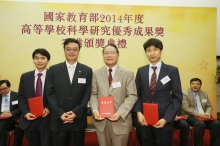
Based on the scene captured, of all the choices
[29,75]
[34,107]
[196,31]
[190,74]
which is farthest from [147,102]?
[196,31]

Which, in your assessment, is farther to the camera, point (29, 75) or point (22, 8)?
point (22, 8)

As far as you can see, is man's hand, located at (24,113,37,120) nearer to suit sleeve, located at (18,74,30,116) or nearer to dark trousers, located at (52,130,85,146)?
suit sleeve, located at (18,74,30,116)

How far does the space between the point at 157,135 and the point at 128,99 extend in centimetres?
51

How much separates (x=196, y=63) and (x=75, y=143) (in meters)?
3.73

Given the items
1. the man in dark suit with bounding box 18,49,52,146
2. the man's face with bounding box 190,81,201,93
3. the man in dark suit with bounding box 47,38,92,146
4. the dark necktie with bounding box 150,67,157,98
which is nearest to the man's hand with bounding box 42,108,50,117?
the man in dark suit with bounding box 18,49,52,146

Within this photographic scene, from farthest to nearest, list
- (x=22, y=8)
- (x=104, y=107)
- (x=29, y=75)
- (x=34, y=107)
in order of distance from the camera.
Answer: (x=22, y=8) → (x=29, y=75) → (x=34, y=107) → (x=104, y=107)

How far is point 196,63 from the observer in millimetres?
4906

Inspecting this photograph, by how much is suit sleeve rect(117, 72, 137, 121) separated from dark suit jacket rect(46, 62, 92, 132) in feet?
1.44

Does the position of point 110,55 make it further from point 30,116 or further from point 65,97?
point 30,116

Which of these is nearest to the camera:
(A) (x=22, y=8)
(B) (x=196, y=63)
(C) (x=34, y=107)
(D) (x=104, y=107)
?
(D) (x=104, y=107)

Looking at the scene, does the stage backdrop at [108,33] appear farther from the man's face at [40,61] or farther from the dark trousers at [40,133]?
the dark trousers at [40,133]

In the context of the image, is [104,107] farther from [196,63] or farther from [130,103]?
[196,63]

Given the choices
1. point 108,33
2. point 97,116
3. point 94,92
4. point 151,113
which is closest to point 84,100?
point 94,92

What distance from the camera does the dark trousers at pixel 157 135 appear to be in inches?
86.5
